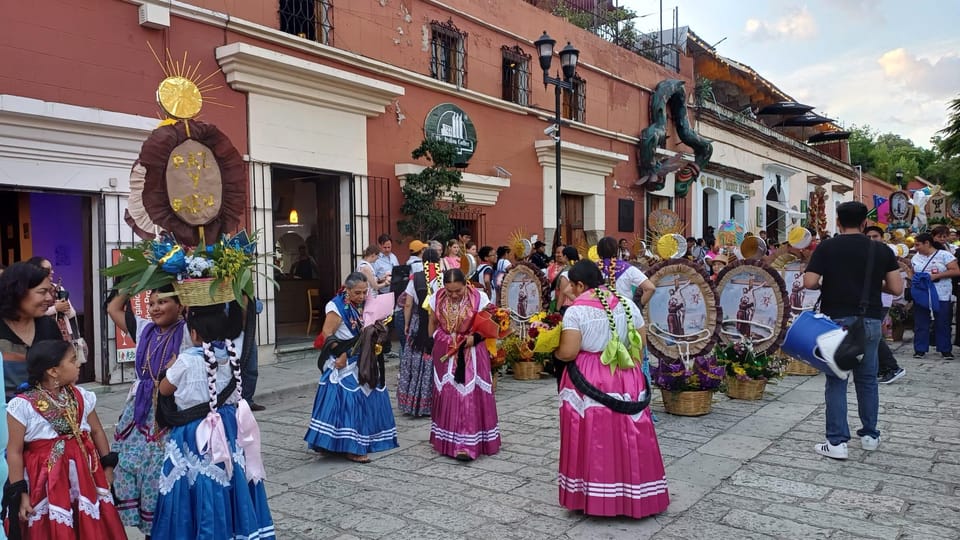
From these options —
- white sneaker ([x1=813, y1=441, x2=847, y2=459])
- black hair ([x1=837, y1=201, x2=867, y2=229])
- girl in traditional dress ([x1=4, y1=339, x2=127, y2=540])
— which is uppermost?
black hair ([x1=837, y1=201, x2=867, y2=229])

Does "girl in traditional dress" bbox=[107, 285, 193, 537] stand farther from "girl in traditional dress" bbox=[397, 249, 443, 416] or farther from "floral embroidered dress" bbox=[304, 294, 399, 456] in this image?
"girl in traditional dress" bbox=[397, 249, 443, 416]

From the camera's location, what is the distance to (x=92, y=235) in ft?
27.4

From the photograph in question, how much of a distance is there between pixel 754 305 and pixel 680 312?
135 cm

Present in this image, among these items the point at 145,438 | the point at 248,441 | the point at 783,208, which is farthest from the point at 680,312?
the point at 783,208

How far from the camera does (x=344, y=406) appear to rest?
567cm

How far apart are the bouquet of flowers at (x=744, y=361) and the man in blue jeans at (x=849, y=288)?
2026mm

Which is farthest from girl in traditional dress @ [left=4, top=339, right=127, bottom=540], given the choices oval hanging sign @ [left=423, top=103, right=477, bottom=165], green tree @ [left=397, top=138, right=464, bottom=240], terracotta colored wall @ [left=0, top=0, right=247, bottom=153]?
oval hanging sign @ [left=423, top=103, right=477, bottom=165]

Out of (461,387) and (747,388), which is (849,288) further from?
(461,387)

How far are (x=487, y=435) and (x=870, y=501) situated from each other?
9.28 feet

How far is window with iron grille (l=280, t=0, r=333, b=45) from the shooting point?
35.6 ft

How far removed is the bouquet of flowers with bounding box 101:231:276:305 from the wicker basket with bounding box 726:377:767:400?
589cm

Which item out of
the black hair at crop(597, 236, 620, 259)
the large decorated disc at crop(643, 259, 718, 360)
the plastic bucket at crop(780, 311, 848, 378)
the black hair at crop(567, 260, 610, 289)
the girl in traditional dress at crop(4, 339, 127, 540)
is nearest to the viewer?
the girl in traditional dress at crop(4, 339, 127, 540)

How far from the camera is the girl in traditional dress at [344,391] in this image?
18.4 feet

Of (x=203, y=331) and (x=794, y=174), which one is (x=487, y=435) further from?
(x=794, y=174)
